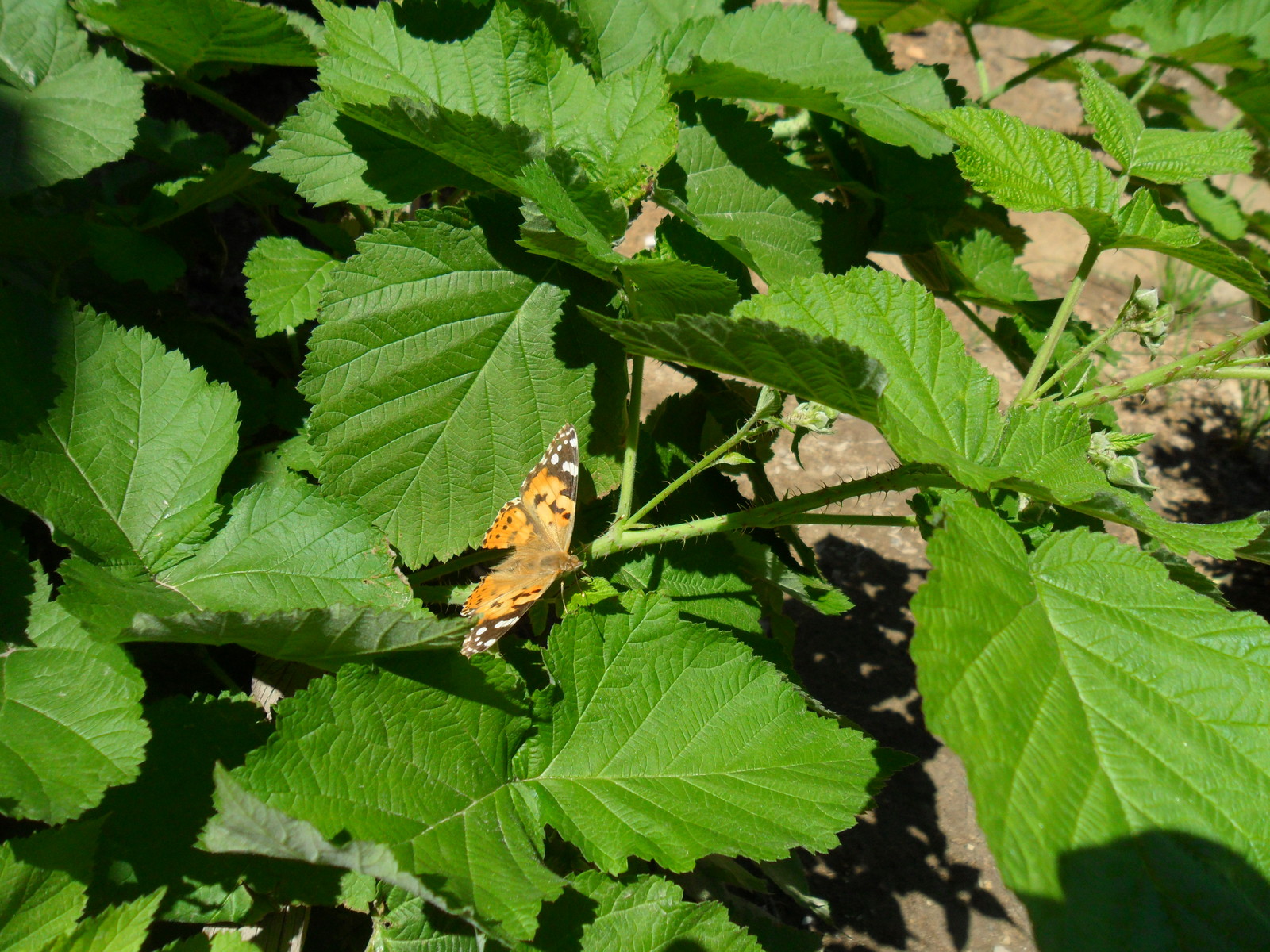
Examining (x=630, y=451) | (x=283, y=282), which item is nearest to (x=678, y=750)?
(x=630, y=451)

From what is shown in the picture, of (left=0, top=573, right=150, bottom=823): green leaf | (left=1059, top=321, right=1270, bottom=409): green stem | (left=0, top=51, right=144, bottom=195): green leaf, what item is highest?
(left=0, top=51, right=144, bottom=195): green leaf

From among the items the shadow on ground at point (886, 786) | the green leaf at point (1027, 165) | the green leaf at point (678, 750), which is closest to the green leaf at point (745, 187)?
the green leaf at point (1027, 165)

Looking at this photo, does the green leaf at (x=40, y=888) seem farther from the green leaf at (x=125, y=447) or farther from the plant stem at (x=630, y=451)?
the plant stem at (x=630, y=451)

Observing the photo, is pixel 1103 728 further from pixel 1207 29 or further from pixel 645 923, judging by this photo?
pixel 1207 29

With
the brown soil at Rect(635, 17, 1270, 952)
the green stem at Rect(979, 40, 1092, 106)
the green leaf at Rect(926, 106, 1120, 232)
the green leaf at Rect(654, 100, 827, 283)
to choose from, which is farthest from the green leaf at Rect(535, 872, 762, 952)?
the green stem at Rect(979, 40, 1092, 106)

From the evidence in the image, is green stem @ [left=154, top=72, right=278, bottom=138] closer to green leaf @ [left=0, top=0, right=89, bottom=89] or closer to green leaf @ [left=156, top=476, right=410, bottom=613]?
green leaf @ [left=0, top=0, right=89, bottom=89]

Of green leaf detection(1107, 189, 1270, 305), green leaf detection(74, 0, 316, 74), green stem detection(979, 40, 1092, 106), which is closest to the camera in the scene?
green leaf detection(1107, 189, 1270, 305)

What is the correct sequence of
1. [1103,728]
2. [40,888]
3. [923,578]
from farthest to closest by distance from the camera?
1. [923,578]
2. [40,888]
3. [1103,728]

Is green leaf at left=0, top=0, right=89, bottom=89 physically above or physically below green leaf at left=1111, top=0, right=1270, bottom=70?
below
